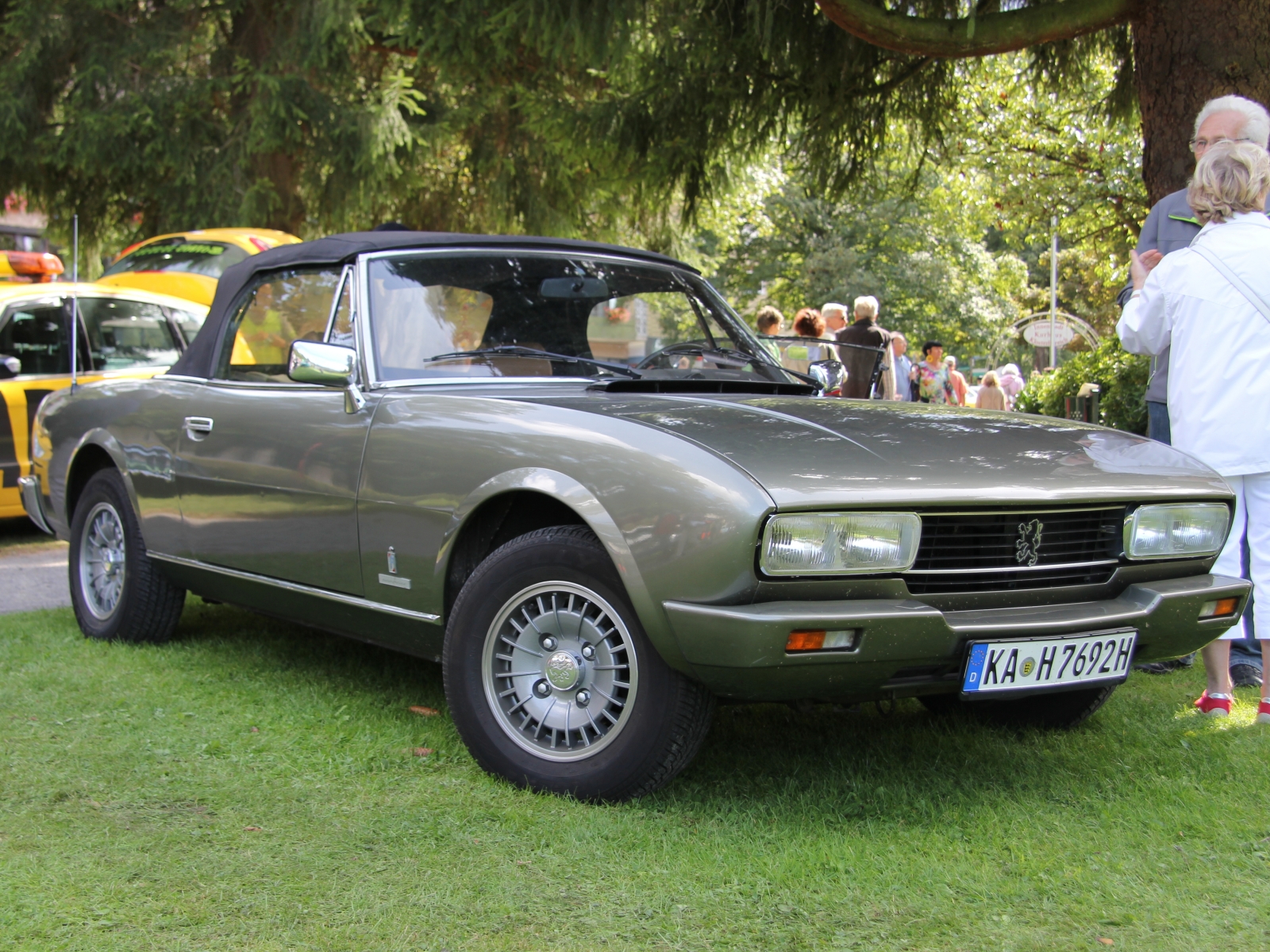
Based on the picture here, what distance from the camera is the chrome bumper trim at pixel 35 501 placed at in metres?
5.78

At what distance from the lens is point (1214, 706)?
417cm

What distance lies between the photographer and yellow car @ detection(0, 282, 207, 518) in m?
7.77

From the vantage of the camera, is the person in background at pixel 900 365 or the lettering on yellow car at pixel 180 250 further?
the person in background at pixel 900 365

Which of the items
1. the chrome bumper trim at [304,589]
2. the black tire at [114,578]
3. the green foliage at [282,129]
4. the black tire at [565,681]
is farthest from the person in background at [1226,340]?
the green foliage at [282,129]

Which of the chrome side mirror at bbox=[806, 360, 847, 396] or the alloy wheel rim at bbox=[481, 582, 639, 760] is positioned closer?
the alloy wheel rim at bbox=[481, 582, 639, 760]

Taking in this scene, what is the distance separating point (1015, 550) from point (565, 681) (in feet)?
3.89

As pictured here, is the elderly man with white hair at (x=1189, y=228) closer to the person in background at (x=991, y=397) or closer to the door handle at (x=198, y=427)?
the door handle at (x=198, y=427)

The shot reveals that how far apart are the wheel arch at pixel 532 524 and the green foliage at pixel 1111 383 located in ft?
14.3

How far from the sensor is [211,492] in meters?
4.48

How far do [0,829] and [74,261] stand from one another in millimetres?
5935

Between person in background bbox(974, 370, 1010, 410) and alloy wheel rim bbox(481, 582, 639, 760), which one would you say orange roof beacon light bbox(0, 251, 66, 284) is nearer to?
alloy wheel rim bbox(481, 582, 639, 760)

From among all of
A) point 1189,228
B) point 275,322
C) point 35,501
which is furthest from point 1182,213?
point 35,501

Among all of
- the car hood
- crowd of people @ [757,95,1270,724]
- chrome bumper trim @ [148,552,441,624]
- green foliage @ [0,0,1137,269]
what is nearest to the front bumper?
the car hood

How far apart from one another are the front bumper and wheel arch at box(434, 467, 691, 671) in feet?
0.25
